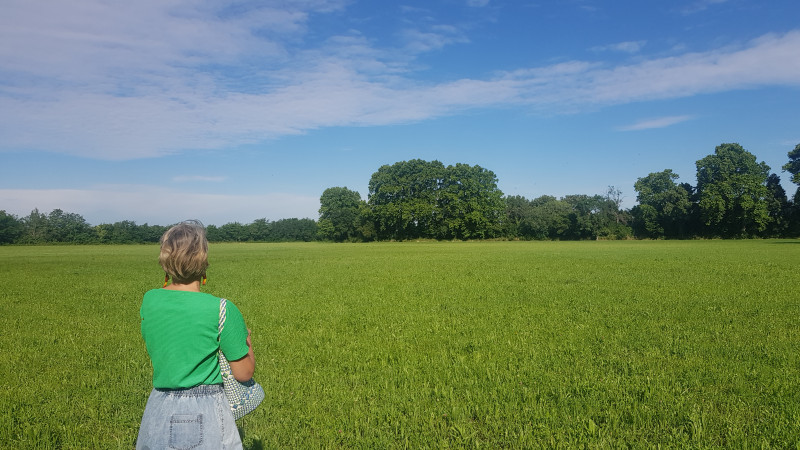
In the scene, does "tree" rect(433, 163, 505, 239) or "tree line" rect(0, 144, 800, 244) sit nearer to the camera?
"tree line" rect(0, 144, 800, 244)

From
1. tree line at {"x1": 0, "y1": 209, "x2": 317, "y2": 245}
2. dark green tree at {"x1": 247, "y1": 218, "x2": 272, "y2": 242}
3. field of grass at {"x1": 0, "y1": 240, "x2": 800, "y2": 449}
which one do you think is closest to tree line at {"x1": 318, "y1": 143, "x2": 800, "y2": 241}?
dark green tree at {"x1": 247, "y1": 218, "x2": 272, "y2": 242}

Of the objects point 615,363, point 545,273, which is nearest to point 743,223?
point 545,273

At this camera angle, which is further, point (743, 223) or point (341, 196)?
point (341, 196)

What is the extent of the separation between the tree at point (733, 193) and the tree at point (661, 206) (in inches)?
142

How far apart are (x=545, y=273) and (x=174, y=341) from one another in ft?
65.5

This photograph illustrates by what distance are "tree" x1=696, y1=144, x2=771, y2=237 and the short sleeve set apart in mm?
91114

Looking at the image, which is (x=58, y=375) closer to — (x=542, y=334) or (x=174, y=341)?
(x=174, y=341)

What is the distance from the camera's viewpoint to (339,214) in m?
106

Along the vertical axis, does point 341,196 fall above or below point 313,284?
above

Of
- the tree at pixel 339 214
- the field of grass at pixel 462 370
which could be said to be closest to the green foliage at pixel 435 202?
the tree at pixel 339 214

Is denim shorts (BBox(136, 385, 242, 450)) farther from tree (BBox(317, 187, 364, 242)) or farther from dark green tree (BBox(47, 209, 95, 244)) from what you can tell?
dark green tree (BBox(47, 209, 95, 244))

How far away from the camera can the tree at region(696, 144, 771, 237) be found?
→ 7688cm

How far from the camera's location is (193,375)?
108 inches

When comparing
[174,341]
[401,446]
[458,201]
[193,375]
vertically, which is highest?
[458,201]
